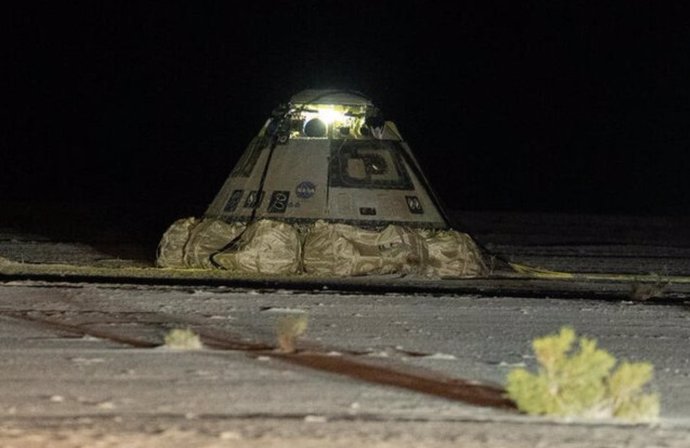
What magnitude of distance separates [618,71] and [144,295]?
52.0 m

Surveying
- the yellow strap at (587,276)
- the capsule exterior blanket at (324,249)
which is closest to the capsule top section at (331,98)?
the capsule exterior blanket at (324,249)

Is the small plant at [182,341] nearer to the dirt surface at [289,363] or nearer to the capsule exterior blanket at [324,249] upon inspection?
the dirt surface at [289,363]

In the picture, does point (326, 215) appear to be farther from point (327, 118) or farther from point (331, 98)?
point (331, 98)

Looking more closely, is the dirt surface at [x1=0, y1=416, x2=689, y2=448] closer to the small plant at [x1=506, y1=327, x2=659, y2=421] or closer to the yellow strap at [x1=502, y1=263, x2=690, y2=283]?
the small plant at [x1=506, y1=327, x2=659, y2=421]

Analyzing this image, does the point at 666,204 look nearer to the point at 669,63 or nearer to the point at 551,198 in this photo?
the point at 551,198

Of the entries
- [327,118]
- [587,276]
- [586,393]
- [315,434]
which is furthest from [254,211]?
[315,434]

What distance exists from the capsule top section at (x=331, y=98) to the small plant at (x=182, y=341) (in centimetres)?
713

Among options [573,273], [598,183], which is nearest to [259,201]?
[573,273]

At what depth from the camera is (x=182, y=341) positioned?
39.0ft

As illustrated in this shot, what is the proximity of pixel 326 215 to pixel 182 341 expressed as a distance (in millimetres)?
6066

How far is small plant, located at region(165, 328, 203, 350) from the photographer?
11844 mm

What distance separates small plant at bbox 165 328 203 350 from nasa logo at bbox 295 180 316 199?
19.8 ft

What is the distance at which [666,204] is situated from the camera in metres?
47.5

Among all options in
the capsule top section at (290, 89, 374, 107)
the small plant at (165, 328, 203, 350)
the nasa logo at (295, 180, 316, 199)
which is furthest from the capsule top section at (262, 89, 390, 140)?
the small plant at (165, 328, 203, 350)
